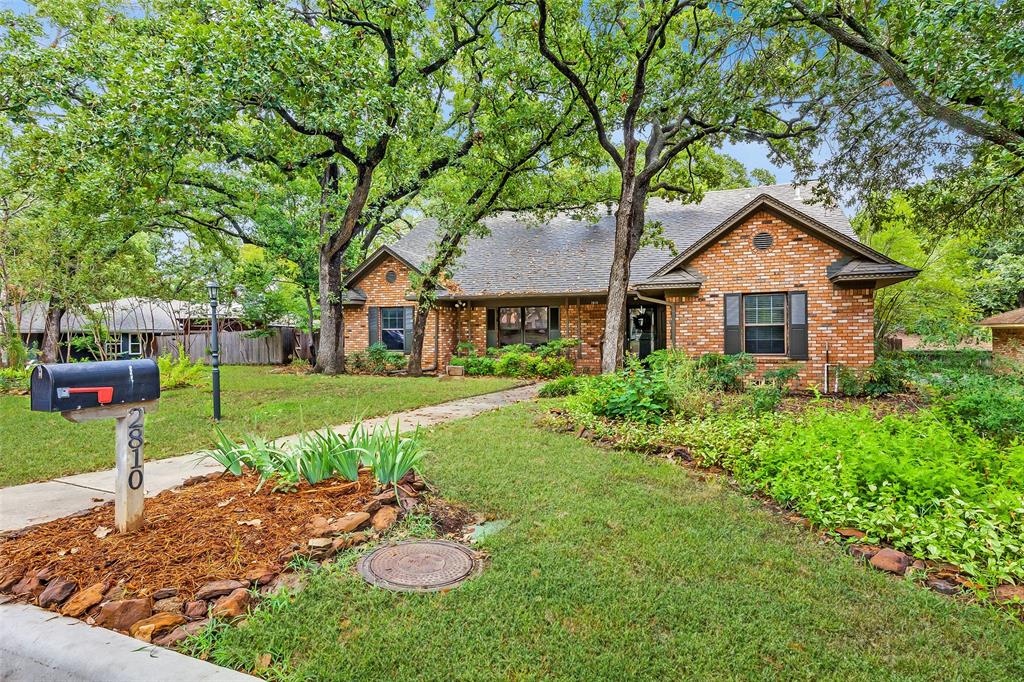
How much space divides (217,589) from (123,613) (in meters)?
0.39

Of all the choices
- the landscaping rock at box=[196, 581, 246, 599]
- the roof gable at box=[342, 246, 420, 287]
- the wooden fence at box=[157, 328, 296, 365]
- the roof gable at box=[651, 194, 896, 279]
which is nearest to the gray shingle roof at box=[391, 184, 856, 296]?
the roof gable at box=[342, 246, 420, 287]

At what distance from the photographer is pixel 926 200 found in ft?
35.2

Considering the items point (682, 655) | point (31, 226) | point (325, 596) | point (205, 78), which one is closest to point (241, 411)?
point (205, 78)

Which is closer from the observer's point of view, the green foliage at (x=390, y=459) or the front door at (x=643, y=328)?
the green foliage at (x=390, y=459)

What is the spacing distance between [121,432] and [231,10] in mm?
8410

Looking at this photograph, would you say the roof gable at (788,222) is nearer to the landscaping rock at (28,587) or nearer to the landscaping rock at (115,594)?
the landscaping rock at (115,594)

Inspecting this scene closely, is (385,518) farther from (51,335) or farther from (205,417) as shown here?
(51,335)

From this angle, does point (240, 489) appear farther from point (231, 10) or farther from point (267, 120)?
point (267, 120)

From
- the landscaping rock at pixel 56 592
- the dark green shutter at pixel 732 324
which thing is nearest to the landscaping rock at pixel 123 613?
the landscaping rock at pixel 56 592

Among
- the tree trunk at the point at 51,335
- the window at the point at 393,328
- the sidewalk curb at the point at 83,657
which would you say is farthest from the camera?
the window at the point at 393,328

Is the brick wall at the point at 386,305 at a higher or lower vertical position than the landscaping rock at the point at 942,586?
higher

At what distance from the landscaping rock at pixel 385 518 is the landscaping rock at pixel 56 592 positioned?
1.61 metres

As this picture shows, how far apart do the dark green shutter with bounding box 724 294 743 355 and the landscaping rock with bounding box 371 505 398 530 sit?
37.0 ft

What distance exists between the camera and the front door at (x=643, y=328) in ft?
53.4
